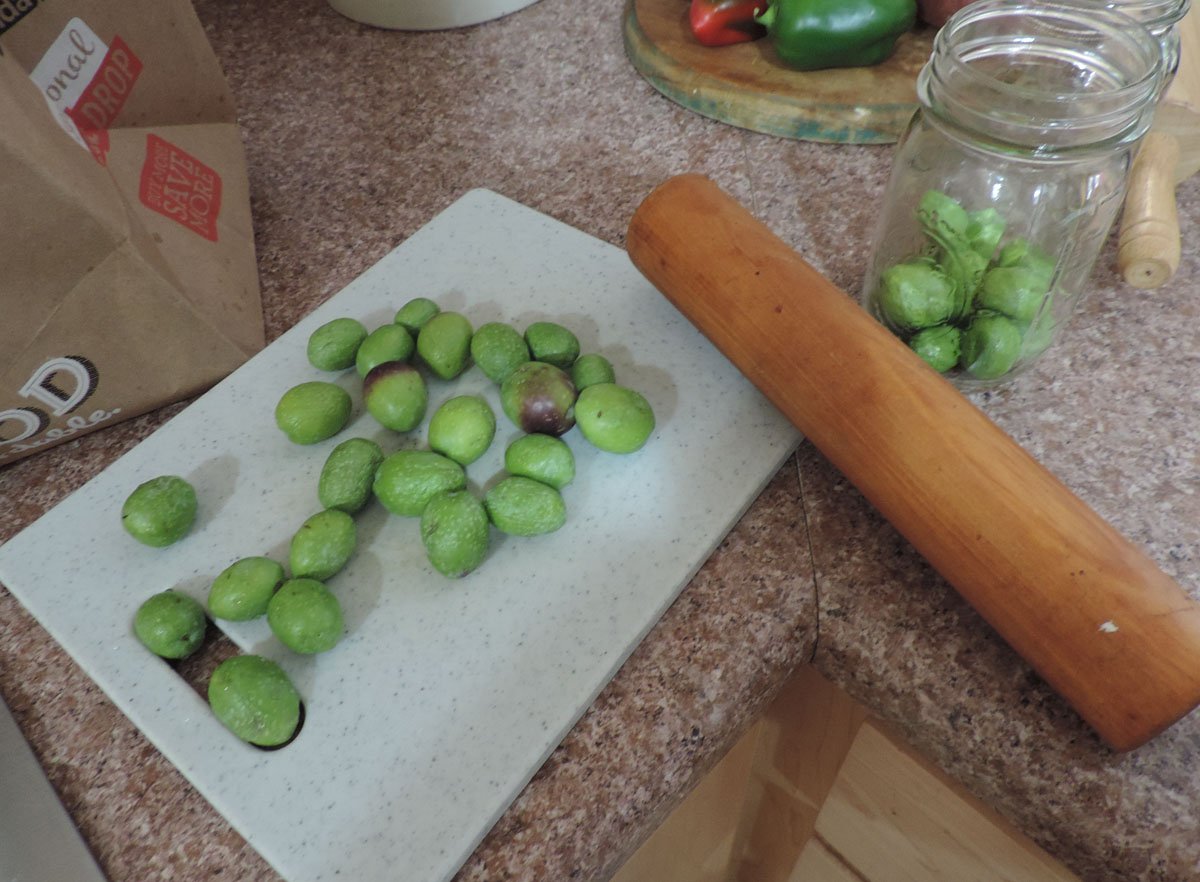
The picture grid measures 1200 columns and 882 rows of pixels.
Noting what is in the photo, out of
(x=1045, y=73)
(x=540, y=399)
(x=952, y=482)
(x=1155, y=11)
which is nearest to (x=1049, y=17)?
(x=1045, y=73)

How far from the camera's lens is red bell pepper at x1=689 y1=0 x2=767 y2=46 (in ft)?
4.27

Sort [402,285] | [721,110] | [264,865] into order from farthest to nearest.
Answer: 1. [721,110]
2. [402,285]
3. [264,865]

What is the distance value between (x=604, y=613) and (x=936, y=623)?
0.32m

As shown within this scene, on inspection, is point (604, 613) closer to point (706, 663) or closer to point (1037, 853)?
point (706, 663)

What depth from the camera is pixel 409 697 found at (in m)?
0.75

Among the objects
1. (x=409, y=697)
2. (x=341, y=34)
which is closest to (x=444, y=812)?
(x=409, y=697)

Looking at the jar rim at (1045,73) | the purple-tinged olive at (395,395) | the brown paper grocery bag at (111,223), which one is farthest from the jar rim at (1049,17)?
the brown paper grocery bag at (111,223)

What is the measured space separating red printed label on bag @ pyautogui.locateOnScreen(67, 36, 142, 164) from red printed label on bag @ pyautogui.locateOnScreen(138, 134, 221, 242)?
5cm

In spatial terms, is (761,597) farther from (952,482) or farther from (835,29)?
(835,29)

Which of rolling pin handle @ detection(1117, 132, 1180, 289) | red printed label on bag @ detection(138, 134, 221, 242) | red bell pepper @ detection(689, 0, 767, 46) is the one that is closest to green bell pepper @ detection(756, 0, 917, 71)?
red bell pepper @ detection(689, 0, 767, 46)

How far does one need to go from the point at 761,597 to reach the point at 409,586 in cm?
35

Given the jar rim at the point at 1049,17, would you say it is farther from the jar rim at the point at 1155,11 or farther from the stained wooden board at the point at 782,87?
the stained wooden board at the point at 782,87

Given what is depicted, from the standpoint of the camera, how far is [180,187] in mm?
1019

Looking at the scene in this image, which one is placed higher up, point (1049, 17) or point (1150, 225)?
point (1049, 17)
